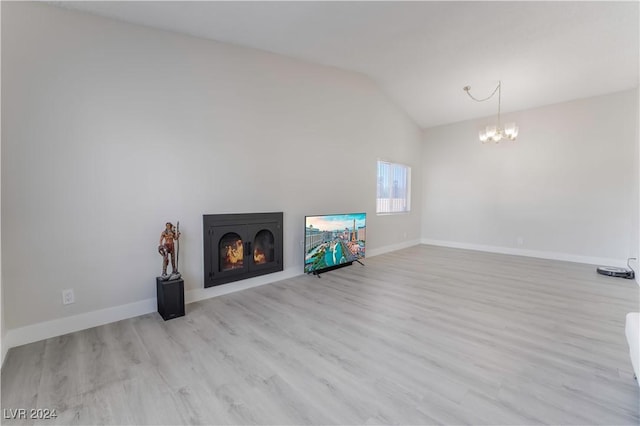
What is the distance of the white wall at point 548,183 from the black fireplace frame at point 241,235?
476 centimetres

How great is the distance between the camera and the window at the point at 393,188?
5930 mm

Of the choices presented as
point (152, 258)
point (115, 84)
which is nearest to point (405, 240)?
point (152, 258)

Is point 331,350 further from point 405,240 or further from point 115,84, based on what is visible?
point 405,240

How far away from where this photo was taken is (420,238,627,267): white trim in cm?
498

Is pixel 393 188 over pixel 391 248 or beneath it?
over

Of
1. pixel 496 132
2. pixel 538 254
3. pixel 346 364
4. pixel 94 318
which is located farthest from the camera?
pixel 538 254

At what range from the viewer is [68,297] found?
251 cm

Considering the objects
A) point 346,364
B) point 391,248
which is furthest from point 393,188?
point 346,364

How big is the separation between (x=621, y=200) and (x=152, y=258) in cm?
728

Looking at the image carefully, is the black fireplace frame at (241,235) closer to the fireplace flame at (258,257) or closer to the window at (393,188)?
the fireplace flame at (258,257)

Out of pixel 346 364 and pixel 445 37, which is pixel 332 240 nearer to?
pixel 346 364

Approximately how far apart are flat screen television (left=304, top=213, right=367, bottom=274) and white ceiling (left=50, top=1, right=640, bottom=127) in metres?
2.40

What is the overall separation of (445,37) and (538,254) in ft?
15.3

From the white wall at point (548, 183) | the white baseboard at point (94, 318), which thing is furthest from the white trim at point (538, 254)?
the white baseboard at point (94, 318)
